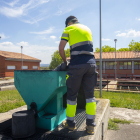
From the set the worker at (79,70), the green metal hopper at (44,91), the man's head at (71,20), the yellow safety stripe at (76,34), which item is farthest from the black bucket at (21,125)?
the man's head at (71,20)

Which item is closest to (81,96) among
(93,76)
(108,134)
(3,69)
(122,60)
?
(108,134)

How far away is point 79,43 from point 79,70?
47cm

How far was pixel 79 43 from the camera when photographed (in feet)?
7.52

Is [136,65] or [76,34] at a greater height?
[136,65]

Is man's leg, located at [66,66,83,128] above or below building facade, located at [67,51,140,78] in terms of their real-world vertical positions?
below

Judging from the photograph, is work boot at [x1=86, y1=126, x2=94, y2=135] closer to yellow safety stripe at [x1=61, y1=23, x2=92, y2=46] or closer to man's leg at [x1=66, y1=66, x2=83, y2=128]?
man's leg at [x1=66, y1=66, x2=83, y2=128]

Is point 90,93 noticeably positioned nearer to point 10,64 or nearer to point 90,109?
point 90,109

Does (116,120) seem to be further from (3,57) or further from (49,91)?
(3,57)

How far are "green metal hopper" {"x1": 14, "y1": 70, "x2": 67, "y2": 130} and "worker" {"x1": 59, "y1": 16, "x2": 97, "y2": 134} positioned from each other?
0.75 ft

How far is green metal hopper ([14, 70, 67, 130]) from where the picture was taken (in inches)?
89.1

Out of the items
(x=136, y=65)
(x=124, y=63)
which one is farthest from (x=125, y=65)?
(x=136, y=65)

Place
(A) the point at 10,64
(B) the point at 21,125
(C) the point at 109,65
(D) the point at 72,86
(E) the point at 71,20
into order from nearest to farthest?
(B) the point at 21,125 → (D) the point at 72,86 → (E) the point at 71,20 → (C) the point at 109,65 → (A) the point at 10,64

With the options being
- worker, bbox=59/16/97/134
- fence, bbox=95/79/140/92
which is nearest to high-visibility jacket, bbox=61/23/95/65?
worker, bbox=59/16/97/134

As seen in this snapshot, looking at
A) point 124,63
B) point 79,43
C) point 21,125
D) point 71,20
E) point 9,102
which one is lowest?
point 9,102
